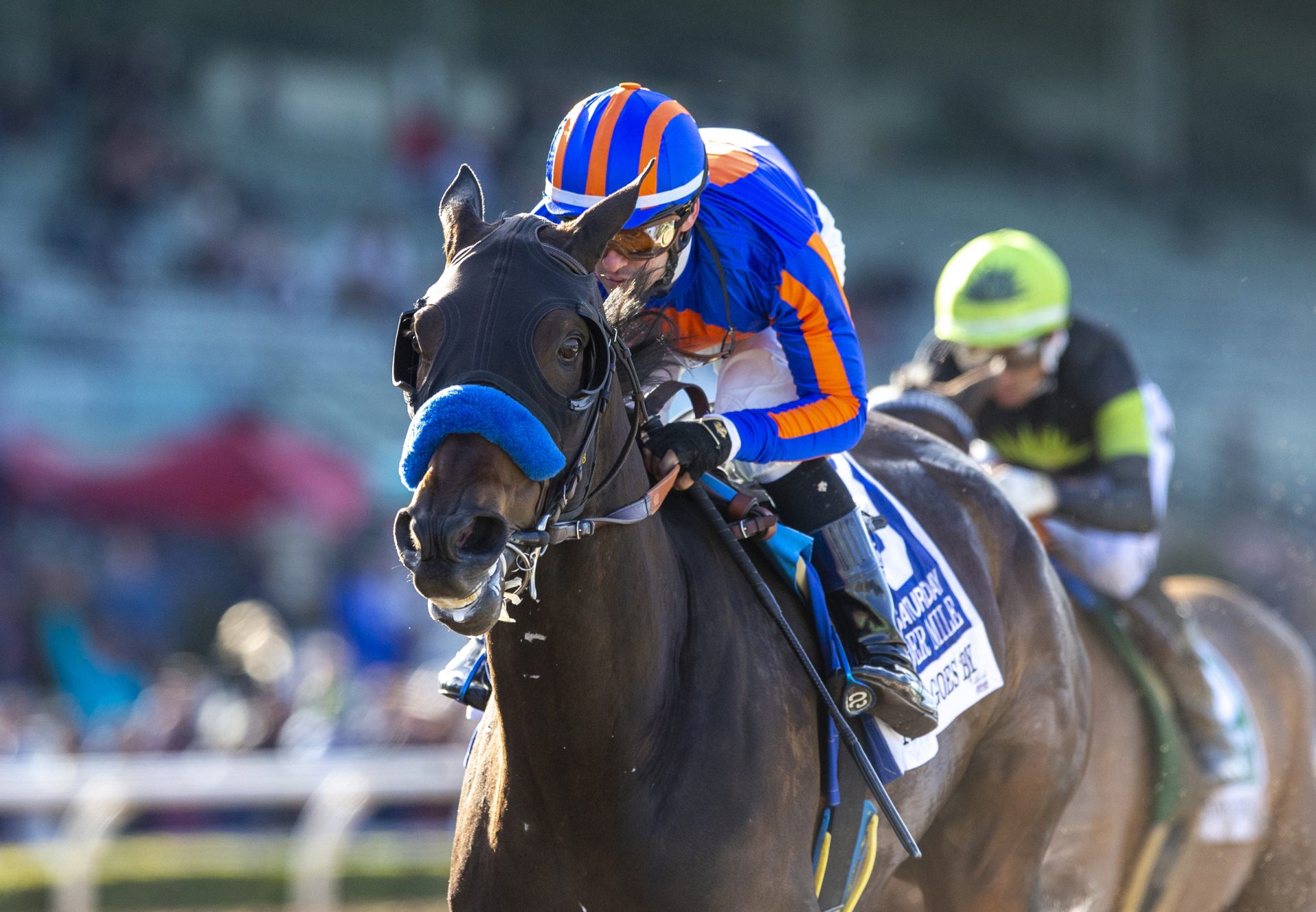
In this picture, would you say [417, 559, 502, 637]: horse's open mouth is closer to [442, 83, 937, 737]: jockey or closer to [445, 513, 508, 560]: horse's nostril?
[445, 513, 508, 560]: horse's nostril

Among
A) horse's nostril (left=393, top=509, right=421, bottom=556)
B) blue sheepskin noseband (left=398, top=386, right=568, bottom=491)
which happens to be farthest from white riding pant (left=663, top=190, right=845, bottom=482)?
horse's nostril (left=393, top=509, right=421, bottom=556)

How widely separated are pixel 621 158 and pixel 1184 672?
3.60 metres

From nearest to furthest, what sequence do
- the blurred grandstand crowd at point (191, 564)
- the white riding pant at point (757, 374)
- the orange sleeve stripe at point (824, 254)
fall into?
the orange sleeve stripe at point (824, 254) < the white riding pant at point (757, 374) < the blurred grandstand crowd at point (191, 564)

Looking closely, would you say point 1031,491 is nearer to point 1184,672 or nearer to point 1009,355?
point 1009,355

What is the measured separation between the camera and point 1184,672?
19.3 feet

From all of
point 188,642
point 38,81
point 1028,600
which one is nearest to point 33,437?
point 188,642

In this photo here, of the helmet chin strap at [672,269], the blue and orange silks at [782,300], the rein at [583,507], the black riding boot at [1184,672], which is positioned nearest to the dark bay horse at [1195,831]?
the black riding boot at [1184,672]

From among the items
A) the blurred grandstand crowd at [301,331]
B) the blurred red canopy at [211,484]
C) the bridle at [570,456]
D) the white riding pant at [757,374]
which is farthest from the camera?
the blurred red canopy at [211,484]

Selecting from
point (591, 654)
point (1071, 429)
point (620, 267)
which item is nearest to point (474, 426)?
point (591, 654)

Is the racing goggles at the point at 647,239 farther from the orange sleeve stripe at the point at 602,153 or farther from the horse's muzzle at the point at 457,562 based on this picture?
the horse's muzzle at the point at 457,562

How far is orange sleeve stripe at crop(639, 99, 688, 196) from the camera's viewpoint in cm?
307

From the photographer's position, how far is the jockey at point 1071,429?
556cm

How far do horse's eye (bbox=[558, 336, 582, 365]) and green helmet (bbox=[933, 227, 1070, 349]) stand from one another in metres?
3.04

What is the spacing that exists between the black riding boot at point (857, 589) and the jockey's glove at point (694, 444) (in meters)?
0.51
